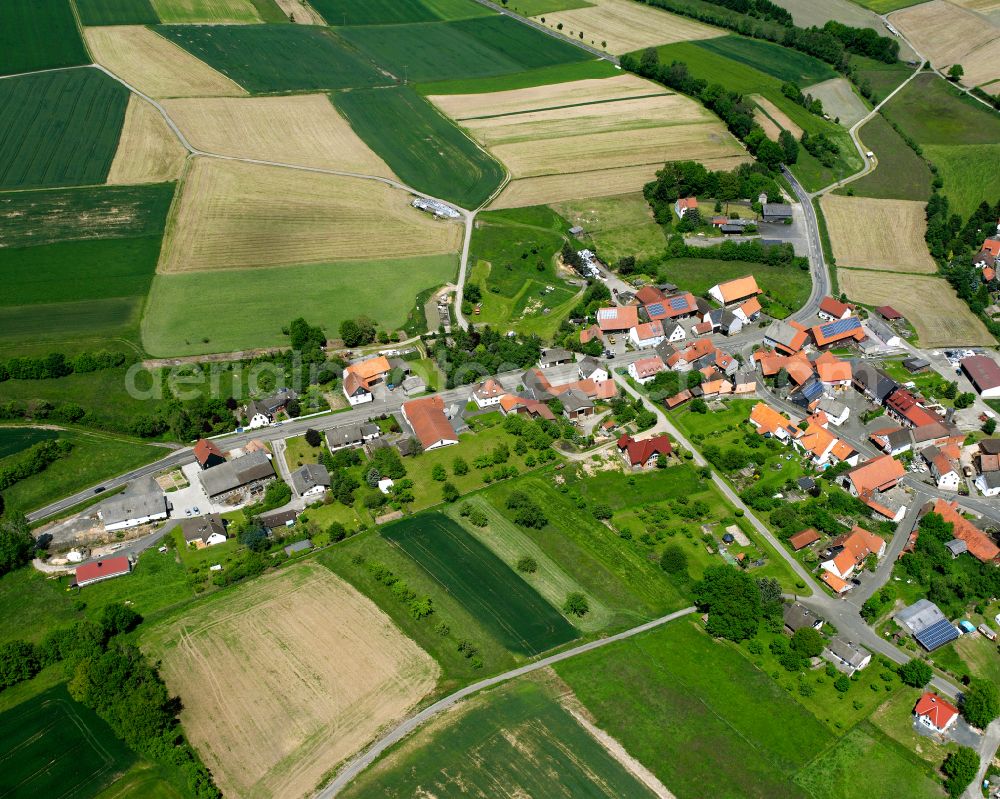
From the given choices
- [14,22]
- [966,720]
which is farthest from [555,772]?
[14,22]

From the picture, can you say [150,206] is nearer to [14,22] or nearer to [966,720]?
[14,22]

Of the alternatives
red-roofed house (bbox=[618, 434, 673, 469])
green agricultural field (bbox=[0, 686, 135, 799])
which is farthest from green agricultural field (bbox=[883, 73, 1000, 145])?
green agricultural field (bbox=[0, 686, 135, 799])

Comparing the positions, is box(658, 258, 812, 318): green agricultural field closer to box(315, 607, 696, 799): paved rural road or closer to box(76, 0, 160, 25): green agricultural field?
box(315, 607, 696, 799): paved rural road

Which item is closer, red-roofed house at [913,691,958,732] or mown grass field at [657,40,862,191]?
red-roofed house at [913,691,958,732]

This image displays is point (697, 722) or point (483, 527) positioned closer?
point (697, 722)

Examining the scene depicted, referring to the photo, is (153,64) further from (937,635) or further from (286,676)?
(937,635)

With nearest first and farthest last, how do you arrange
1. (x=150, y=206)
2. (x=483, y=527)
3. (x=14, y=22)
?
A: (x=483, y=527) < (x=150, y=206) < (x=14, y=22)
